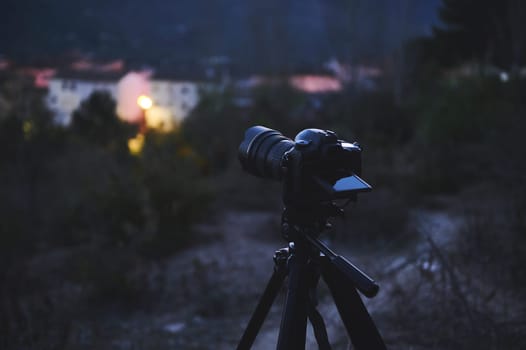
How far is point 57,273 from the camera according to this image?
557 cm

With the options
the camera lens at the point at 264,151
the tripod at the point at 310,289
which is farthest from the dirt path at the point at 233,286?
the camera lens at the point at 264,151

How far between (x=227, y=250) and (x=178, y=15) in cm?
3142

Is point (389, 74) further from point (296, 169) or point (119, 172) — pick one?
point (296, 169)

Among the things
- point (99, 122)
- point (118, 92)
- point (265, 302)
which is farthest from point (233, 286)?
point (99, 122)

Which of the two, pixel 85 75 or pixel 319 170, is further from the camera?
pixel 85 75

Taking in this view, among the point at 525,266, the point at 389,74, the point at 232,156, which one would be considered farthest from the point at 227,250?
the point at 389,74

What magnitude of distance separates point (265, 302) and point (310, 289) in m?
0.19

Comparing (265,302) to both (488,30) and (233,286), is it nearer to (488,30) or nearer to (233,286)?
(233,286)

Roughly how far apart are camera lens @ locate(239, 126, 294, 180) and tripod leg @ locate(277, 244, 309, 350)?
37 cm

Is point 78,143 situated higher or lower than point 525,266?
higher

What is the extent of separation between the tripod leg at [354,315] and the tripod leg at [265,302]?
0.25 metres

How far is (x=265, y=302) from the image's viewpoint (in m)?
2.07

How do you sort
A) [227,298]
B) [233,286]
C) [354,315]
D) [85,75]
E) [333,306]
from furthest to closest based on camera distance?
[85,75] → [233,286] → [227,298] → [333,306] → [354,315]

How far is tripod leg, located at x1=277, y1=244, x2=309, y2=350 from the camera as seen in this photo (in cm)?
185
